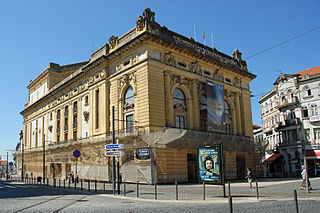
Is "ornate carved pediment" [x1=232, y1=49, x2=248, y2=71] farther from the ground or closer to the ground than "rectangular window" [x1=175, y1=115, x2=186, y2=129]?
farther from the ground

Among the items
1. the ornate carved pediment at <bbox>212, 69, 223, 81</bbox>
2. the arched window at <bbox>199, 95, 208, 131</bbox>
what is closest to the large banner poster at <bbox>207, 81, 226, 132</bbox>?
the arched window at <bbox>199, 95, 208, 131</bbox>

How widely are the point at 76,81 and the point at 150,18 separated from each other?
18.2 meters

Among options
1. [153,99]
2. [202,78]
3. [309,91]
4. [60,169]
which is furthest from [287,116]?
[60,169]

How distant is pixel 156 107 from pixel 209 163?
Result: 1395 cm

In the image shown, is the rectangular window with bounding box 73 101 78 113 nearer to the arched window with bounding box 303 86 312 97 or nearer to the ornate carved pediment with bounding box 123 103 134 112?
the ornate carved pediment with bounding box 123 103 134 112

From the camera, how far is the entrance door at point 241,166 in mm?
37969

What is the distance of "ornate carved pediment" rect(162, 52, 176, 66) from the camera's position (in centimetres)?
3125

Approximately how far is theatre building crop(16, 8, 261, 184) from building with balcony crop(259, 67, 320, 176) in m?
7.52

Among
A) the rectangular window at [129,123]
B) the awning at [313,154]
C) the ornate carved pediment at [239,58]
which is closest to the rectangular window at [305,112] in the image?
the awning at [313,154]

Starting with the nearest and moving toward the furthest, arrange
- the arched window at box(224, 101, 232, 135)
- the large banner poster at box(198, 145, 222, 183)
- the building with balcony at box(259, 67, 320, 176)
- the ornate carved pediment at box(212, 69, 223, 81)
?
the large banner poster at box(198, 145, 222, 183)
the ornate carved pediment at box(212, 69, 223, 81)
the arched window at box(224, 101, 232, 135)
the building with balcony at box(259, 67, 320, 176)

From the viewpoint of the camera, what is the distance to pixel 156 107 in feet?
95.8

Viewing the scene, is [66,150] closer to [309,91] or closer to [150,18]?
[150,18]

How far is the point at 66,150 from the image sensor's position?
140ft

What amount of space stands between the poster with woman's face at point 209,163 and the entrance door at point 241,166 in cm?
2354
